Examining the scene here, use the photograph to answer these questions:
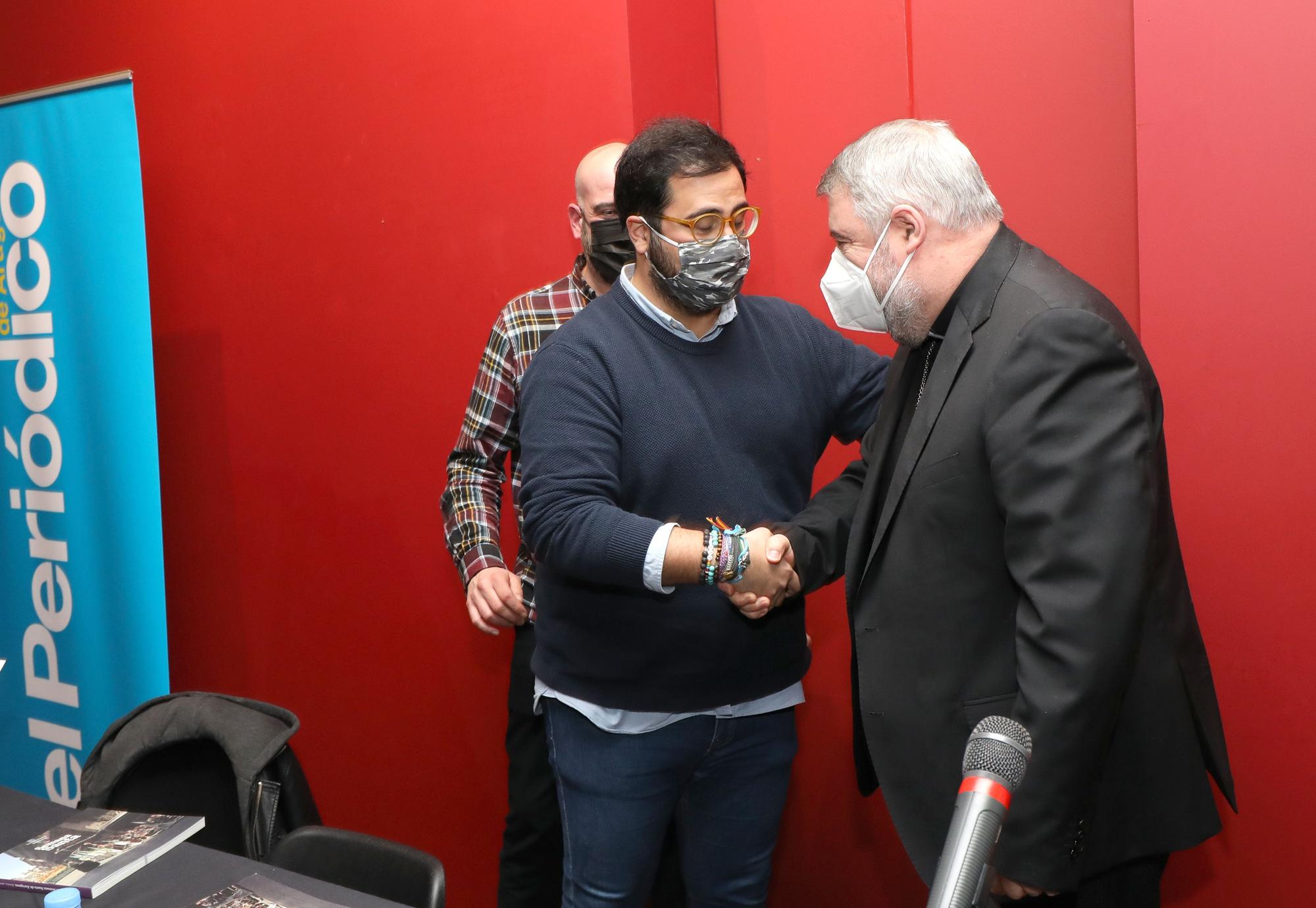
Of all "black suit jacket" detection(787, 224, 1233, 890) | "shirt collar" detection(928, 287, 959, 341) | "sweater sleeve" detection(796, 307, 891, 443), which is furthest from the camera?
"sweater sleeve" detection(796, 307, 891, 443)

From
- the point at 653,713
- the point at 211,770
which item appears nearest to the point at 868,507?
the point at 653,713

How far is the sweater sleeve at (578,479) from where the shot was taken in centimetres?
176

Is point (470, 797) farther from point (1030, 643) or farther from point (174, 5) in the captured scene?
point (174, 5)

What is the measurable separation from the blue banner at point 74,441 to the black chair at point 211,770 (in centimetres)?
132

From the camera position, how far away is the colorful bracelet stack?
177 cm

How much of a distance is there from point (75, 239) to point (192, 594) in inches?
48.2

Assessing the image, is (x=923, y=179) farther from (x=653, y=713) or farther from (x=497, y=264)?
(x=497, y=264)

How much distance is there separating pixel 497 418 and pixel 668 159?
764 millimetres

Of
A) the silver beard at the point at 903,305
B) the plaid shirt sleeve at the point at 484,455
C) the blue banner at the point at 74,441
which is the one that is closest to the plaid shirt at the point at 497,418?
the plaid shirt sleeve at the point at 484,455

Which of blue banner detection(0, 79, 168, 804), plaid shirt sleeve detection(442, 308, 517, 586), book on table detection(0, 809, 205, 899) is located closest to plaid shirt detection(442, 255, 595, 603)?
plaid shirt sleeve detection(442, 308, 517, 586)

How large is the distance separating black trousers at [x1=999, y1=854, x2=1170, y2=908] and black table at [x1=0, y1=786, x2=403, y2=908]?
3.03ft

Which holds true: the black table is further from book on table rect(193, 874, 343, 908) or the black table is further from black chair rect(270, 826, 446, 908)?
black chair rect(270, 826, 446, 908)

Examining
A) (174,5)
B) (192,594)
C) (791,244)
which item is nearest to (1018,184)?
(791,244)

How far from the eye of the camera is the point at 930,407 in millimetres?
1565
